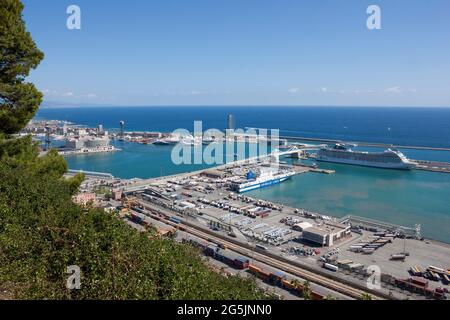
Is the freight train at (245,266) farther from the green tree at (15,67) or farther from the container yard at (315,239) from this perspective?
the green tree at (15,67)

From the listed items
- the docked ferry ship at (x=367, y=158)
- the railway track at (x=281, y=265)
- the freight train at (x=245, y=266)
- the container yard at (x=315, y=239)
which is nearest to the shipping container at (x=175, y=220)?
the container yard at (x=315, y=239)

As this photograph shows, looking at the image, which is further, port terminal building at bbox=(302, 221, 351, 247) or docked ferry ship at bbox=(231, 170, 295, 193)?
docked ferry ship at bbox=(231, 170, 295, 193)

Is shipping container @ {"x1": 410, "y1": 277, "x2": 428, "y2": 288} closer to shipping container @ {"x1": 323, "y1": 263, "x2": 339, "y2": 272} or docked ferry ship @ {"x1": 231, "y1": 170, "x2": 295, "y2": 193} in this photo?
shipping container @ {"x1": 323, "y1": 263, "x2": 339, "y2": 272}

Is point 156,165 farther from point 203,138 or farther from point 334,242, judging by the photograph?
point 334,242

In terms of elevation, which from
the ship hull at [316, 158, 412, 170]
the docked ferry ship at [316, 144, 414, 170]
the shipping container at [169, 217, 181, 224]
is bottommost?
the shipping container at [169, 217, 181, 224]

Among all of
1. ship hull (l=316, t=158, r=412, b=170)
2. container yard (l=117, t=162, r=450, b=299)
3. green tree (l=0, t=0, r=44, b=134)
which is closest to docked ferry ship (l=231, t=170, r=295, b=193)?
container yard (l=117, t=162, r=450, b=299)

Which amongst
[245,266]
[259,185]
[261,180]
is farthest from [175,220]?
[261,180]
